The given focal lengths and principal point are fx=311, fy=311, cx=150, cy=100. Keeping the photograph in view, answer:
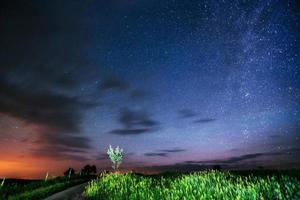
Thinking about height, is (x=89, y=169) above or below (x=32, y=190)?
above

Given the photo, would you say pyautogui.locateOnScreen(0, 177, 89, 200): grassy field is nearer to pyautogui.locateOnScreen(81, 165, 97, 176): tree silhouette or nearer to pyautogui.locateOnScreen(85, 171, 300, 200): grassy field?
pyautogui.locateOnScreen(85, 171, 300, 200): grassy field

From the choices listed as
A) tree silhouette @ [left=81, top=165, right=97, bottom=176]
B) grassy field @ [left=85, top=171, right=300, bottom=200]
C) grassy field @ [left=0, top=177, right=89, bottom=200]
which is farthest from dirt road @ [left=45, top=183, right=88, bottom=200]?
tree silhouette @ [left=81, top=165, right=97, bottom=176]

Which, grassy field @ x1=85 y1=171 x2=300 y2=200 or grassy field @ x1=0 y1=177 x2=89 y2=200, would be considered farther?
grassy field @ x1=0 y1=177 x2=89 y2=200

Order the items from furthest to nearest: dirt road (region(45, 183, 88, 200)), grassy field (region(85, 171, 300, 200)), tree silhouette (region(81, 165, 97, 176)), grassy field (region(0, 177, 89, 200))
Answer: tree silhouette (region(81, 165, 97, 176)) → grassy field (region(0, 177, 89, 200)) → dirt road (region(45, 183, 88, 200)) → grassy field (region(85, 171, 300, 200))

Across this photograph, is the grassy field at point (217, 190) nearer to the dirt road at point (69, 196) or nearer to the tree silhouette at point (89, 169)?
the dirt road at point (69, 196)

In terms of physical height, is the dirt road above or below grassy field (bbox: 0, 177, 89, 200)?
below

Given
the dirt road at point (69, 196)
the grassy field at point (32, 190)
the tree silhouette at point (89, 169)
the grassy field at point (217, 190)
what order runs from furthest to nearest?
the tree silhouette at point (89, 169)
the grassy field at point (32, 190)
the dirt road at point (69, 196)
the grassy field at point (217, 190)

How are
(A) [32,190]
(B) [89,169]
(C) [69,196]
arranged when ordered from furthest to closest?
(B) [89,169] → (A) [32,190] → (C) [69,196]

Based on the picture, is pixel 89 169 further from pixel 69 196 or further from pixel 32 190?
pixel 69 196

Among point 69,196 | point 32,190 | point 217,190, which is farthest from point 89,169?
point 217,190

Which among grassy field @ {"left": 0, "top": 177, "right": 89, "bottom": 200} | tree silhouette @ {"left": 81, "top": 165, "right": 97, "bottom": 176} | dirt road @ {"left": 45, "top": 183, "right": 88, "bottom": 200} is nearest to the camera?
dirt road @ {"left": 45, "top": 183, "right": 88, "bottom": 200}

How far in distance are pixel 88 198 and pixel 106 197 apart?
4.23 ft

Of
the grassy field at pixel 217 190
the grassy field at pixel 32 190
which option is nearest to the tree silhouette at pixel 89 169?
the grassy field at pixel 32 190

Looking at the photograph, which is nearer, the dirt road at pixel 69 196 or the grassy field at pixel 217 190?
the grassy field at pixel 217 190
